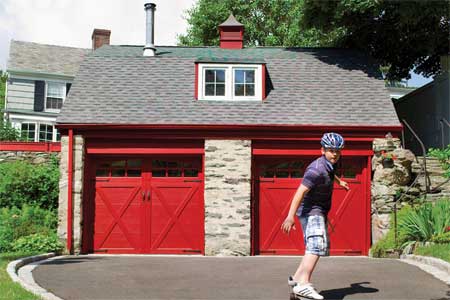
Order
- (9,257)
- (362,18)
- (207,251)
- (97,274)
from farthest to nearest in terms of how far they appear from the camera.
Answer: (362,18) < (207,251) < (9,257) < (97,274)

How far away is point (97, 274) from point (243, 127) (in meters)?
5.69

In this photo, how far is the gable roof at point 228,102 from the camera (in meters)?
14.2

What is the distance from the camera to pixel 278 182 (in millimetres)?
14086

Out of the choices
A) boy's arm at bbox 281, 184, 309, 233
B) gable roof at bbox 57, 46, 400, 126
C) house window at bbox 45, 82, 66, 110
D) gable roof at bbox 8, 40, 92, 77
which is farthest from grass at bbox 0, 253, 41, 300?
gable roof at bbox 8, 40, 92, 77

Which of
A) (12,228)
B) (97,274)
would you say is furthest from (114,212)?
(97,274)

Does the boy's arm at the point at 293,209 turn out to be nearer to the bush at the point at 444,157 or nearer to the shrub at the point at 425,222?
the shrub at the point at 425,222

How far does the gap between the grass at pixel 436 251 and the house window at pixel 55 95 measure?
20766 mm

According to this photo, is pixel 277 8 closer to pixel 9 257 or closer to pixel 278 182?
pixel 278 182

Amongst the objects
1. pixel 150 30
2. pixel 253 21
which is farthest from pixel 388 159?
pixel 253 21

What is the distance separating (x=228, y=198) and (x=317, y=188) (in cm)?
716

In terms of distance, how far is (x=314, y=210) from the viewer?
6.69 meters

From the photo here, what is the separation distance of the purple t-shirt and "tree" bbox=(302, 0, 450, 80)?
1148cm

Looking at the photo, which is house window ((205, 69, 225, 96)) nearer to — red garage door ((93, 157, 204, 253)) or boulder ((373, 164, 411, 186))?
red garage door ((93, 157, 204, 253))

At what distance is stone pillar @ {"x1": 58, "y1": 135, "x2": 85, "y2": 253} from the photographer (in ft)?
44.7
